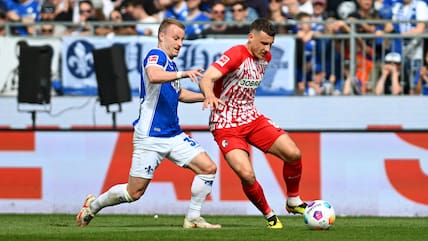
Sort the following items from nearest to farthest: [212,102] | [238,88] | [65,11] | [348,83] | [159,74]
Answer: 1. [212,102]
2. [159,74]
3. [238,88]
4. [348,83]
5. [65,11]

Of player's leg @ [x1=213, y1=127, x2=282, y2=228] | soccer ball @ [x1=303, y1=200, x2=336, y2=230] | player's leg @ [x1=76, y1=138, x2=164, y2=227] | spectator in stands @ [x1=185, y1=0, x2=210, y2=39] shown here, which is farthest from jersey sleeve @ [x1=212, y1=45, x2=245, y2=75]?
spectator in stands @ [x1=185, y1=0, x2=210, y2=39]

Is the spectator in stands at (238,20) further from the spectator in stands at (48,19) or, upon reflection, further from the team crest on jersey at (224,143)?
the team crest on jersey at (224,143)

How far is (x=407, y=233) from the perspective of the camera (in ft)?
42.1

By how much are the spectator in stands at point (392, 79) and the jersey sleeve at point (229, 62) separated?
25.9 ft

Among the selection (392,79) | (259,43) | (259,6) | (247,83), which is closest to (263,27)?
(259,43)

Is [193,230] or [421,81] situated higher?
[421,81]

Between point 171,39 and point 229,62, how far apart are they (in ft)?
2.26

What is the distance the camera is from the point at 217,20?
21.8 metres

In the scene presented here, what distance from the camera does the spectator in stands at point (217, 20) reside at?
2142 centimetres

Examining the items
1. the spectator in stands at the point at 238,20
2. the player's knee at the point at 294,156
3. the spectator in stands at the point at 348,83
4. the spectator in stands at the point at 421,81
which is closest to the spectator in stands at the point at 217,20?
the spectator in stands at the point at 238,20

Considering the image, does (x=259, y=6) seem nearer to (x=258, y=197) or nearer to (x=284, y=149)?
(x=284, y=149)

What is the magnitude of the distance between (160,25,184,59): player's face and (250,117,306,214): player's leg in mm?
1332

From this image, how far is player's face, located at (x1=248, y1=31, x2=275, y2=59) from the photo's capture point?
44.0ft

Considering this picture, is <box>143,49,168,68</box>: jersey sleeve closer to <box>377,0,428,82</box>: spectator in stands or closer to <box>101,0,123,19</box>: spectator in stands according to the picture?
<box>377,0,428,82</box>: spectator in stands
